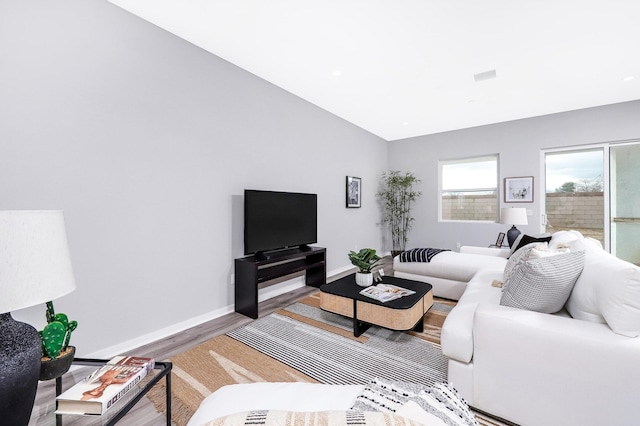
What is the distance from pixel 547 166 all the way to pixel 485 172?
94cm

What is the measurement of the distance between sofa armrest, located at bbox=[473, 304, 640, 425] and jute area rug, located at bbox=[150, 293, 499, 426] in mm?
246

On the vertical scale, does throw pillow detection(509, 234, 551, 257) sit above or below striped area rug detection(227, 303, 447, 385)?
above

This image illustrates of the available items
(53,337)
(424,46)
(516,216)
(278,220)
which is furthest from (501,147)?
(53,337)

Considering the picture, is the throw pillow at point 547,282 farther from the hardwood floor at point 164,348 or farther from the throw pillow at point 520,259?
the hardwood floor at point 164,348

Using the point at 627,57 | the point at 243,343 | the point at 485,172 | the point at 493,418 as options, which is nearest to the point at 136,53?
the point at 243,343

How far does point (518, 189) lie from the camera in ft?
16.3

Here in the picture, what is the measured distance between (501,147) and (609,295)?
4.58m

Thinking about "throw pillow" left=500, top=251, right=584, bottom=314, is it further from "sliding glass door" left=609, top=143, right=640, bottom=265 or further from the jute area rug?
"sliding glass door" left=609, top=143, right=640, bottom=265

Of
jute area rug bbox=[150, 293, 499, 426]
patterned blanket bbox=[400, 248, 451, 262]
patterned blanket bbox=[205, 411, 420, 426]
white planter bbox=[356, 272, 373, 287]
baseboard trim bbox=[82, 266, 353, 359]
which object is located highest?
patterned blanket bbox=[205, 411, 420, 426]

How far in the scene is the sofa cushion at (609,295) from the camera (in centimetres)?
123

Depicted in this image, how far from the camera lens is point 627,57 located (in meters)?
2.91

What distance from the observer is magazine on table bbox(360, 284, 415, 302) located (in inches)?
92.3

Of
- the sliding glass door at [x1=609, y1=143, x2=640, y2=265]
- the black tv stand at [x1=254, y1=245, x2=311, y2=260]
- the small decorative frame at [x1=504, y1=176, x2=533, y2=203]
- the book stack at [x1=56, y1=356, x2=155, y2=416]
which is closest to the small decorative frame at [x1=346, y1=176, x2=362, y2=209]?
the black tv stand at [x1=254, y1=245, x2=311, y2=260]

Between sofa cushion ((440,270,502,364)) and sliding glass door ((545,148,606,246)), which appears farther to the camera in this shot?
sliding glass door ((545,148,606,246))
